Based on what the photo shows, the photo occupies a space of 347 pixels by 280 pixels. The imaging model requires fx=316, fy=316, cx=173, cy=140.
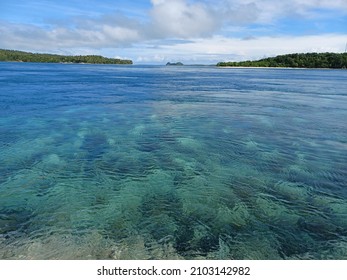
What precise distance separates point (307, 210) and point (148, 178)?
6964 millimetres

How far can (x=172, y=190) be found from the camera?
13805mm

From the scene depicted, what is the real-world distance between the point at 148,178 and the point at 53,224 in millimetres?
4985

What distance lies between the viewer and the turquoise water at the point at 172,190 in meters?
10.0

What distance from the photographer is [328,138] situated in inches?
871

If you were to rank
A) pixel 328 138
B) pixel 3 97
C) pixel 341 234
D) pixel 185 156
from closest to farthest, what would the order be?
1. pixel 341 234
2. pixel 185 156
3. pixel 328 138
4. pixel 3 97

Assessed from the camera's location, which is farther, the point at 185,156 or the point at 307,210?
the point at 185,156

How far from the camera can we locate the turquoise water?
10016mm

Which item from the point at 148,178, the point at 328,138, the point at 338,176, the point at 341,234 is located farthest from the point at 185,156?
the point at 328,138

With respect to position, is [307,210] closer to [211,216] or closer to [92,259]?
[211,216]

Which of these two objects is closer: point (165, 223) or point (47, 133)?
point (165, 223)

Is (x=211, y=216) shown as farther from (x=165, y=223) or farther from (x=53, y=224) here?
(x=53, y=224)

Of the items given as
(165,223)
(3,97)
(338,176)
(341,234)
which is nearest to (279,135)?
(338,176)

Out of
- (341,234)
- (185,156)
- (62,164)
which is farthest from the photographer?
(185,156)

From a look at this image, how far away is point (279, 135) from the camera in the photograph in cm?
2284
